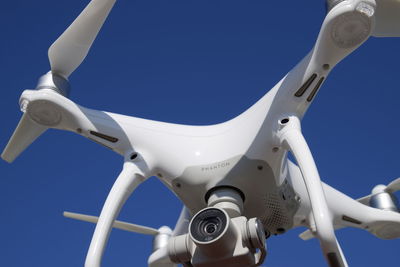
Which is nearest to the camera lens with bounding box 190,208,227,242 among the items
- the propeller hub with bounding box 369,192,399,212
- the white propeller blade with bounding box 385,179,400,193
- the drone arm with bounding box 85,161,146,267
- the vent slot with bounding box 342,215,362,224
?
the drone arm with bounding box 85,161,146,267

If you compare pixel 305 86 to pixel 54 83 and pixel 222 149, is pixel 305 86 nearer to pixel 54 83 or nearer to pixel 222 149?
pixel 222 149

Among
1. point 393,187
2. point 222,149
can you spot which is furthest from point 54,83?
point 393,187

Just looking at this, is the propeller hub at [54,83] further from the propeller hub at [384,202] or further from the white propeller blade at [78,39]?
the propeller hub at [384,202]

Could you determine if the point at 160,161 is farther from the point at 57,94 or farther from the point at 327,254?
the point at 327,254

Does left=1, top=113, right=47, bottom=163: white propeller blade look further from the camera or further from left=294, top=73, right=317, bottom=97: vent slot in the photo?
left=294, top=73, right=317, bottom=97: vent slot

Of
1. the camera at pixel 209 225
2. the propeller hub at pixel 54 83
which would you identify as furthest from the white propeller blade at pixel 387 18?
the propeller hub at pixel 54 83
